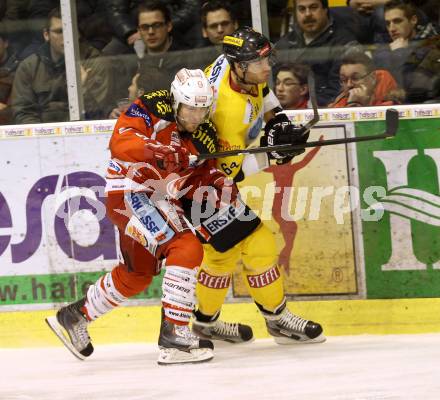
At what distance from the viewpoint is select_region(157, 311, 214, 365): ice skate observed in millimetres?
4879

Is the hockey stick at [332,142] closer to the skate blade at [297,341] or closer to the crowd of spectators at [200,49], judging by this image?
the crowd of spectators at [200,49]

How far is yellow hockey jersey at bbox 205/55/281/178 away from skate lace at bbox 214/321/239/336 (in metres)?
0.75

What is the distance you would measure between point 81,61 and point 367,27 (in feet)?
4.76

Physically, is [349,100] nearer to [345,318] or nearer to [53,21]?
[345,318]

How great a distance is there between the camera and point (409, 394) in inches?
159

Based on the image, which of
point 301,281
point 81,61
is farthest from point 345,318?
point 81,61

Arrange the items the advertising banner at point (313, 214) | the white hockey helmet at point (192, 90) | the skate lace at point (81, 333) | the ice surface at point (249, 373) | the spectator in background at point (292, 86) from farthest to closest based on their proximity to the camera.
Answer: the spectator in background at point (292, 86), the advertising banner at point (313, 214), the skate lace at point (81, 333), the white hockey helmet at point (192, 90), the ice surface at point (249, 373)

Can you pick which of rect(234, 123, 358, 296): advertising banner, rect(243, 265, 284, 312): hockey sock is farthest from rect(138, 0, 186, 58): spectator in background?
rect(243, 265, 284, 312): hockey sock

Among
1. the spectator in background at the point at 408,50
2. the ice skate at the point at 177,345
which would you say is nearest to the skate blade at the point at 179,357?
the ice skate at the point at 177,345

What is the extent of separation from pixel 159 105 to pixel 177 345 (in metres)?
1.04

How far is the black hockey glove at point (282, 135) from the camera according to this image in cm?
505

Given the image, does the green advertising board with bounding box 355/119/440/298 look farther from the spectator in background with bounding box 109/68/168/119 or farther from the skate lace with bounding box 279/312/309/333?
the spectator in background with bounding box 109/68/168/119

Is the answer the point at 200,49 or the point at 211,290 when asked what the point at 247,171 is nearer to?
the point at 211,290

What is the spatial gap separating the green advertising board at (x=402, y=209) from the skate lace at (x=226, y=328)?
66 cm
